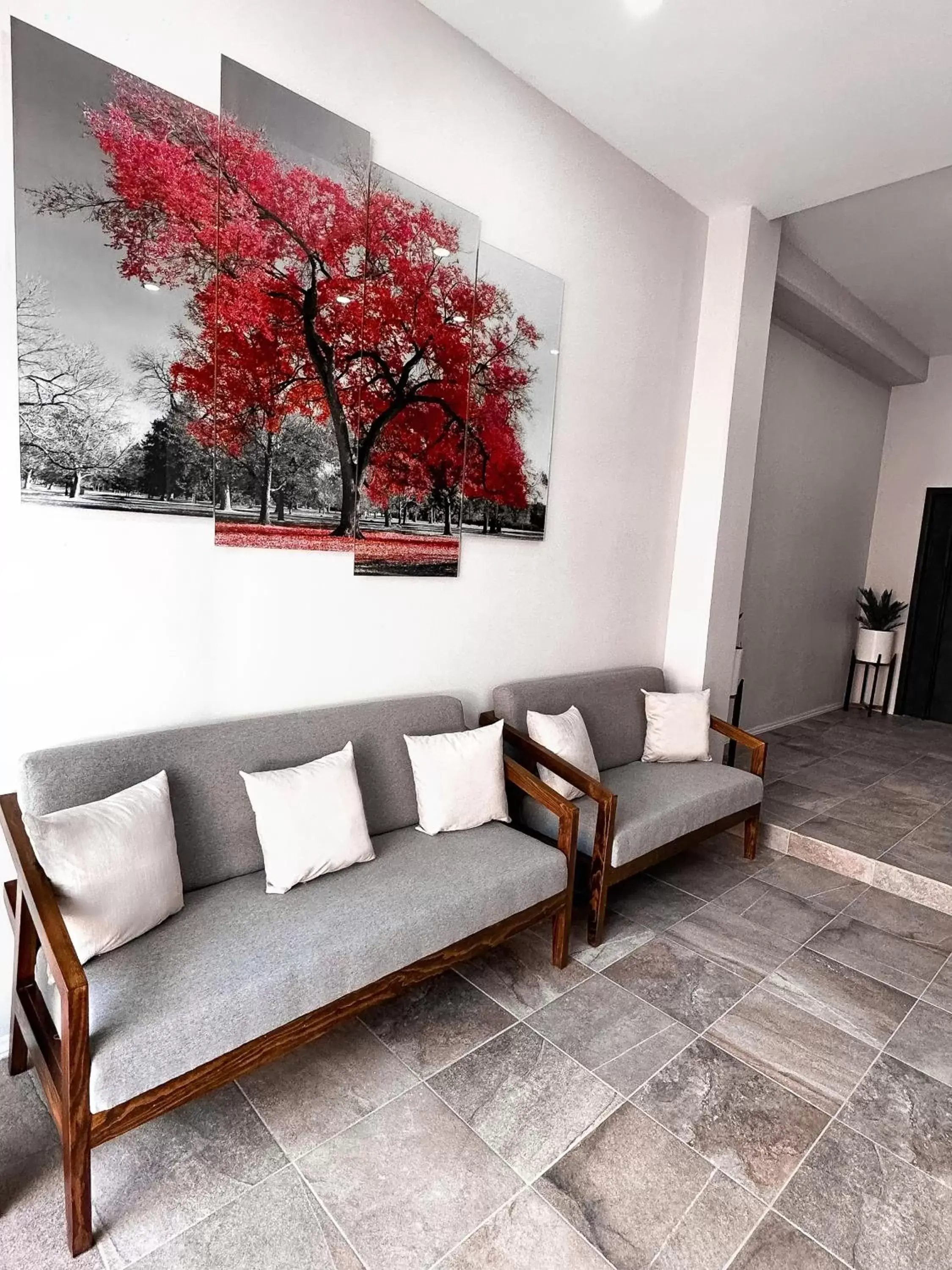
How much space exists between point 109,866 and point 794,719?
5.90 m

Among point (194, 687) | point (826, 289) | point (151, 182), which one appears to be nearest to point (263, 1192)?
point (194, 687)

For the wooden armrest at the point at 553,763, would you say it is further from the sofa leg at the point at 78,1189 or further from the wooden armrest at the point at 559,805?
the sofa leg at the point at 78,1189

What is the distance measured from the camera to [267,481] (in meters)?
2.31

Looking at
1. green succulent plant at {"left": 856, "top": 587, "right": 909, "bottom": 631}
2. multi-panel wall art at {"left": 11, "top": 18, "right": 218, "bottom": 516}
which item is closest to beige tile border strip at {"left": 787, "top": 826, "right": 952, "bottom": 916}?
multi-panel wall art at {"left": 11, "top": 18, "right": 218, "bottom": 516}

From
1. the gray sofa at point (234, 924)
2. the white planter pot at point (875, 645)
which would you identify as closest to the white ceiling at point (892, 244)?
the white planter pot at point (875, 645)

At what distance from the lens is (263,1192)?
1635mm

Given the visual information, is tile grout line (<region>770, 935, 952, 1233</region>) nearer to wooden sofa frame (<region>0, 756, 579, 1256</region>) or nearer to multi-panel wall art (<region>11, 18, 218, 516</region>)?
wooden sofa frame (<region>0, 756, 579, 1256</region>)

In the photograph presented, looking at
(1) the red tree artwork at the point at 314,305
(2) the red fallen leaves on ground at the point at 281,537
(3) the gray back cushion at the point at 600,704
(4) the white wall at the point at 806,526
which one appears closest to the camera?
(1) the red tree artwork at the point at 314,305

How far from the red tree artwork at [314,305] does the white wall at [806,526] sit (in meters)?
2.91

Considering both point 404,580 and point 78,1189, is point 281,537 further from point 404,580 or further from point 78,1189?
point 78,1189

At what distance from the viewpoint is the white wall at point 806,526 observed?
527cm

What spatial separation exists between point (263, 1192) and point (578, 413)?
3.17 m

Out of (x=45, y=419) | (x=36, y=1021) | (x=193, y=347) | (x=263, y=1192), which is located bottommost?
(x=263, y=1192)

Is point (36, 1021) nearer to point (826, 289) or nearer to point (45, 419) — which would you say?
point (45, 419)
